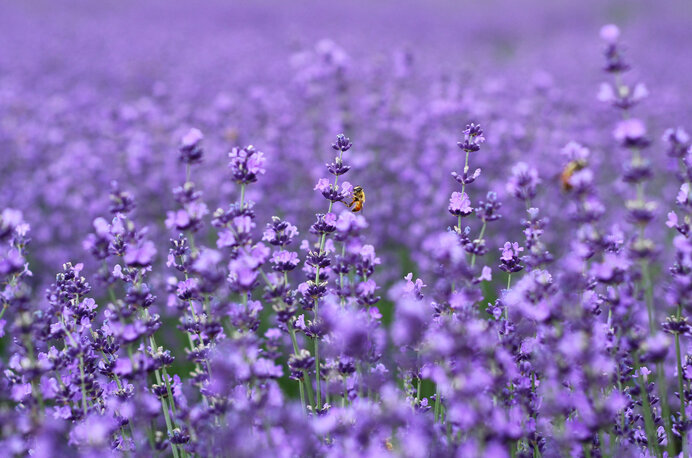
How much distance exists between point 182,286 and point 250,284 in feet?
1.41

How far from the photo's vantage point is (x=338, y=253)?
10.9 ft

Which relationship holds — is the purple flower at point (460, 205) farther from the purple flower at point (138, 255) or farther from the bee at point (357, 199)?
the purple flower at point (138, 255)

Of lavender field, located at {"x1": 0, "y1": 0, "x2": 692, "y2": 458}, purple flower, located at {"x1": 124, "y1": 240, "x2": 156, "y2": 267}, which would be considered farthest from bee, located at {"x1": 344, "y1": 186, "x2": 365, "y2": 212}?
purple flower, located at {"x1": 124, "y1": 240, "x2": 156, "y2": 267}

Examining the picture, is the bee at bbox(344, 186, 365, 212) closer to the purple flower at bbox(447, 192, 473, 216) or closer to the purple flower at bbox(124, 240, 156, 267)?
the purple flower at bbox(447, 192, 473, 216)

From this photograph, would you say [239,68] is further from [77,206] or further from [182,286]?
[182,286]

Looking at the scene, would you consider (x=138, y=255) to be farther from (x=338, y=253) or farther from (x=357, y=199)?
(x=338, y=253)

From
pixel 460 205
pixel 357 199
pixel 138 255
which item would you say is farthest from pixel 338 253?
pixel 138 255

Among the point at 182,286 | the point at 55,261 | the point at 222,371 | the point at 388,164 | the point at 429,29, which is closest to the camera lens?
the point at 222,371

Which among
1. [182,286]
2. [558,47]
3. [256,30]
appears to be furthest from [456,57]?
[182,286]

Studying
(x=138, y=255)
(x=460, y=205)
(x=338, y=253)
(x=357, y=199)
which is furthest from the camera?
(x=338, y=253)

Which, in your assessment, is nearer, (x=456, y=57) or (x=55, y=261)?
(x=55, y=261)

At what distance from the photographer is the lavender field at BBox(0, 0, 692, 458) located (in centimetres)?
165

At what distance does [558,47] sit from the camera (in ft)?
53.5

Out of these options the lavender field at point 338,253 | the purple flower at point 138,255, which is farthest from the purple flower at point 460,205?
the purple flower at point 138,255
